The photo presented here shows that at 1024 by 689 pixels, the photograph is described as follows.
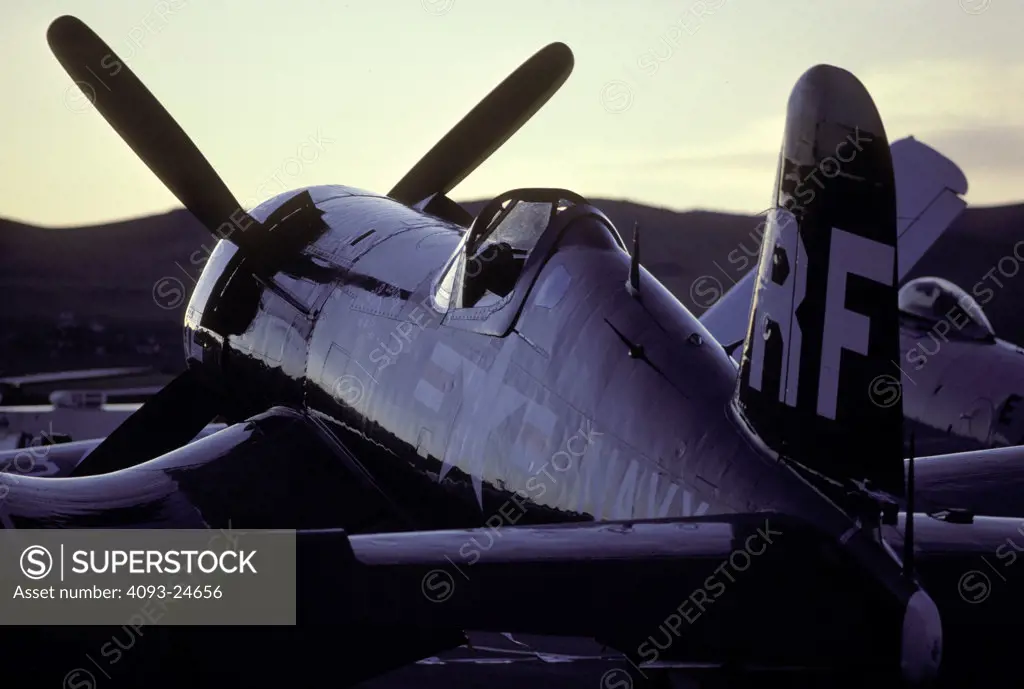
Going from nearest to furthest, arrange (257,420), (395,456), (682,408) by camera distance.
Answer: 1. (682,408)
2. (395,456)
3. (257,420)

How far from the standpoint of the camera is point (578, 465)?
4785mm

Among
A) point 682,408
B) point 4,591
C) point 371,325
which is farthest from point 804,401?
point 371,325

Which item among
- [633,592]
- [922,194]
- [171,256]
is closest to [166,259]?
[171,256]

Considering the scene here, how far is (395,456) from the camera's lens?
6.57m

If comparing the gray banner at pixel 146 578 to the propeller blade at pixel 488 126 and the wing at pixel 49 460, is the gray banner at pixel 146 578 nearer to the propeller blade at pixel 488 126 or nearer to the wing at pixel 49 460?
the wing at pixel 49 460

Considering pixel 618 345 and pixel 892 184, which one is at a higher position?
pixel 892 184

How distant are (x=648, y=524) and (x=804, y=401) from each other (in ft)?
2.39

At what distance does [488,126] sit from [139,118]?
329 cm

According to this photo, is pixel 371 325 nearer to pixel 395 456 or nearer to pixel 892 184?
pixel 395 456

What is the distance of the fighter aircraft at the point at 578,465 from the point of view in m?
3.29

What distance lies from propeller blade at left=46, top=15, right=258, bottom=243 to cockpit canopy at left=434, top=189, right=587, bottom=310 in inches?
151

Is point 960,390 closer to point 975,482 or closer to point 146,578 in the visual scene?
point 975,482

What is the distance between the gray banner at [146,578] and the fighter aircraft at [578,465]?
78 mm

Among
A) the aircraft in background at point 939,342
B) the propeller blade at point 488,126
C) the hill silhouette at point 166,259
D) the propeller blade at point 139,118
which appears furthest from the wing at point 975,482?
the hill silhouette at point 166,259
